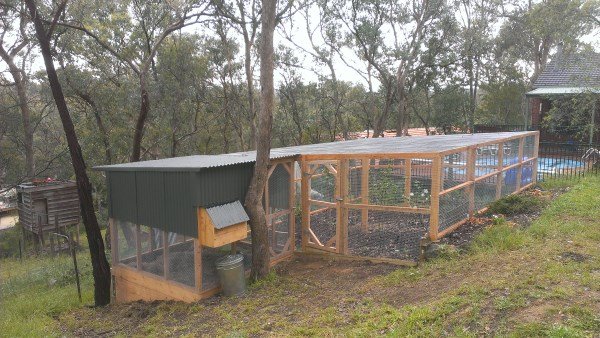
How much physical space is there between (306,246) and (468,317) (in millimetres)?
5217

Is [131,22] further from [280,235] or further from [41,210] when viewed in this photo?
[280,235]

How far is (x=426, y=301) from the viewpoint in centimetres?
546

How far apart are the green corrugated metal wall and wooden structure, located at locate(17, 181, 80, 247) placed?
10295mm

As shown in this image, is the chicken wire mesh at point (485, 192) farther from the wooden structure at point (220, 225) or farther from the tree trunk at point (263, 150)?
the wooden structure at point (220, 225)

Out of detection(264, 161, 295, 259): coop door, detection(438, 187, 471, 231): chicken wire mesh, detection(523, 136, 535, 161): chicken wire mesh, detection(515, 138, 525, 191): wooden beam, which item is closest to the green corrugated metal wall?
detection(264, 161, 295, 259): coop door

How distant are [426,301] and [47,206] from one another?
17.1m

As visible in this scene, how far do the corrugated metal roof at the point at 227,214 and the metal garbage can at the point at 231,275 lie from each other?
774 mm

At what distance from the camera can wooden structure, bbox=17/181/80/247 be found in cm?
1692

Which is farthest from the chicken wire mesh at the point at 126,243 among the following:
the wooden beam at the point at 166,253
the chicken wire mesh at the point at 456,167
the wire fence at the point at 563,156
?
the wire fence at the point at 563,156

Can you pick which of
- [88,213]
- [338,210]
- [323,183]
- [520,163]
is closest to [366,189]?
[338,210]

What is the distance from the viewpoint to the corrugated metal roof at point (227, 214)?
7.33 m

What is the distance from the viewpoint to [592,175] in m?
13.0

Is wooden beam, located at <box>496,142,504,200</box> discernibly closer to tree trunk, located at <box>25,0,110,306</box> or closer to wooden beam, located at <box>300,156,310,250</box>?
wooden beam, located at <box>300,156,310,250</box>

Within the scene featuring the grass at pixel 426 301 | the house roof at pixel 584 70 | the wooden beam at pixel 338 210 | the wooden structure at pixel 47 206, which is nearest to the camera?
the grass at pixel 426 301
